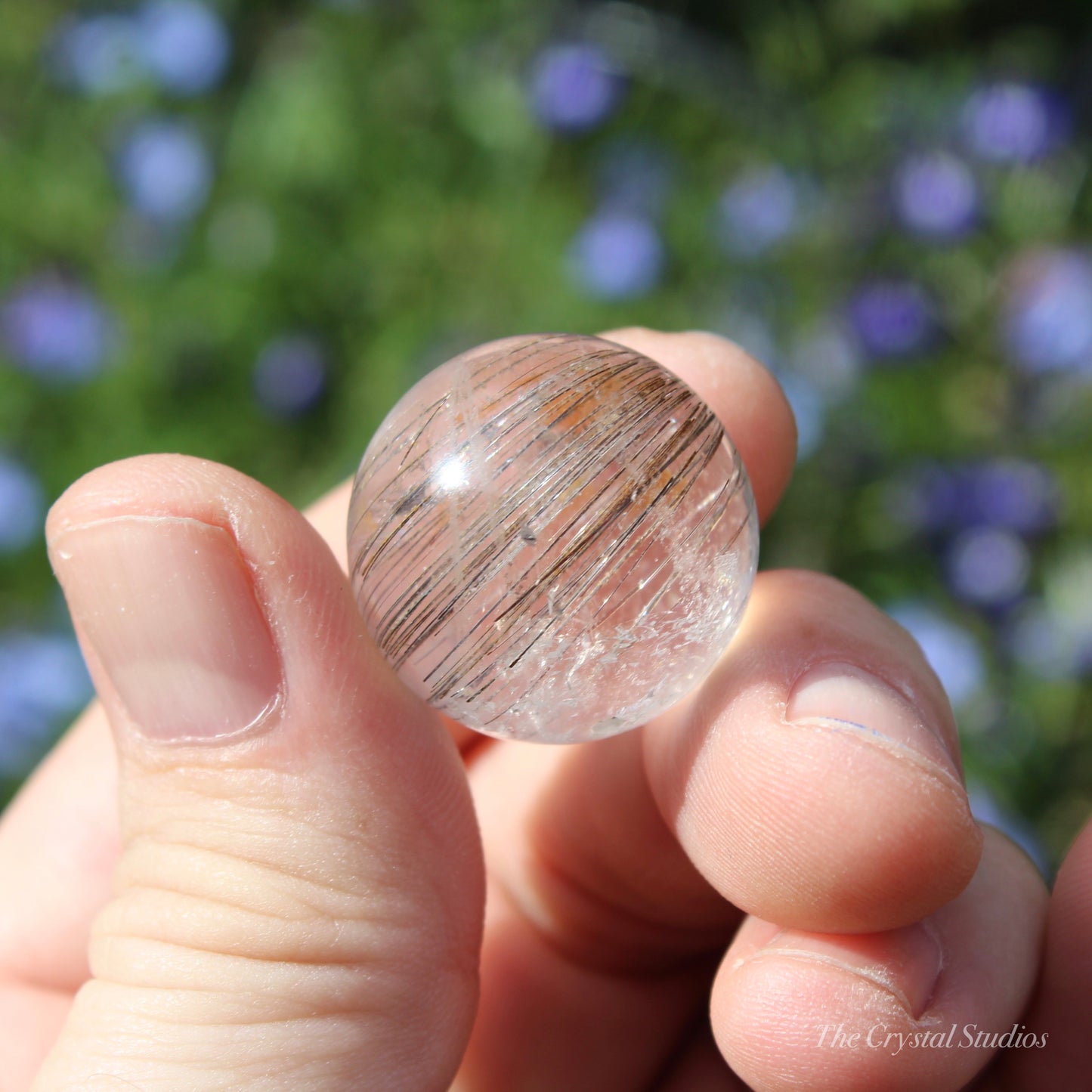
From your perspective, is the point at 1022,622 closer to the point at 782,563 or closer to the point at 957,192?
the point at 782,563

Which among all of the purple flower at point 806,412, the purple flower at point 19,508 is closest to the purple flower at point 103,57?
the purple flower at point 19,508

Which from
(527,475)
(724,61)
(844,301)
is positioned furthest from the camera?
(724,61)

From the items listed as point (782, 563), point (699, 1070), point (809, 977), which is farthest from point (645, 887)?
point (782, 563)

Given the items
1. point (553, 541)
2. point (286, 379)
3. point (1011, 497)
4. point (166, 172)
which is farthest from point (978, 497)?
point (166, 172)

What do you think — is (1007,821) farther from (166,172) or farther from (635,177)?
(166,172)

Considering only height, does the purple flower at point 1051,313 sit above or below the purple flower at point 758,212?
below

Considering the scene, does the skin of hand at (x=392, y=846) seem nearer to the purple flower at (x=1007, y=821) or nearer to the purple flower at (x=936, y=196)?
the purple flower at (x=1007, y=821)
